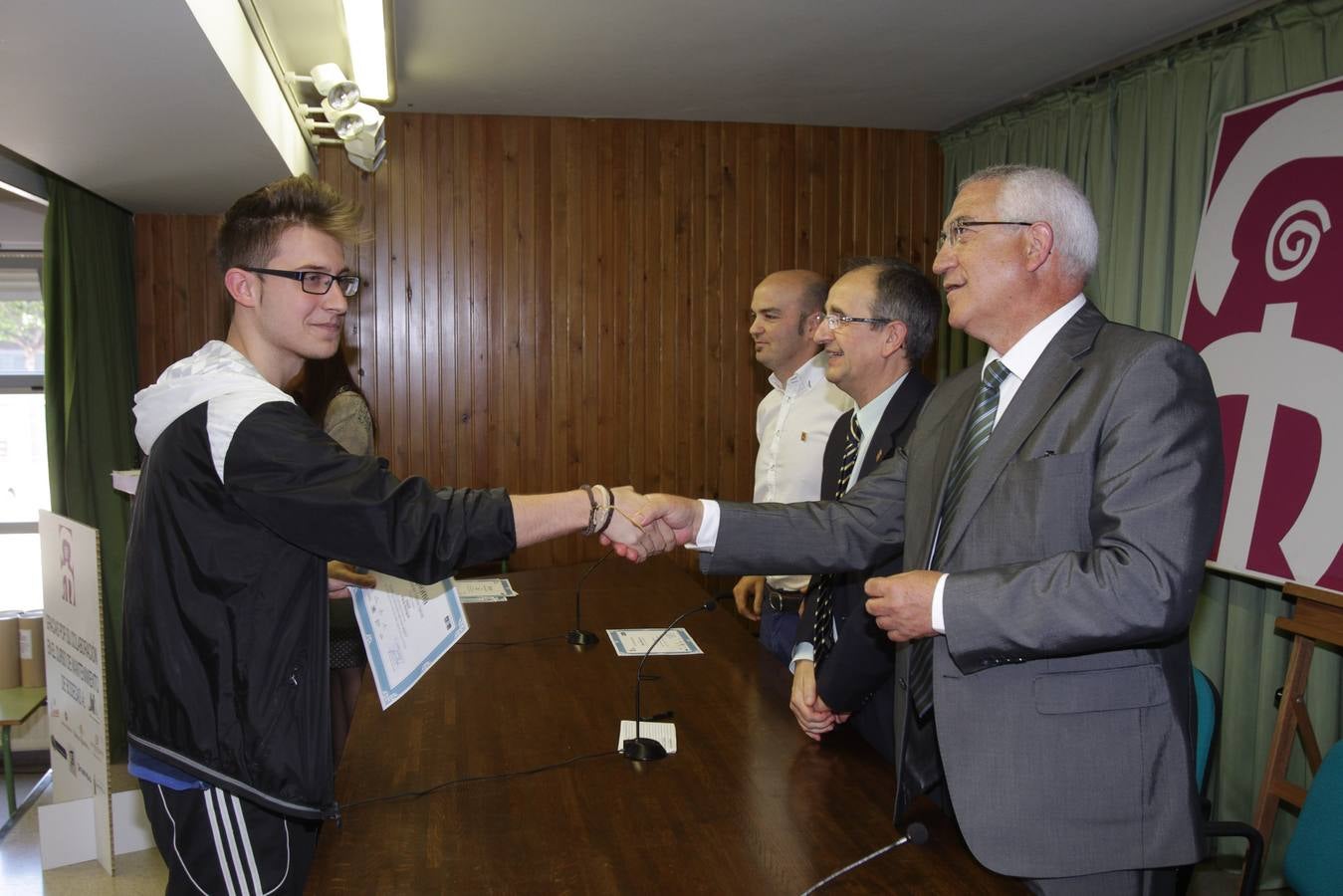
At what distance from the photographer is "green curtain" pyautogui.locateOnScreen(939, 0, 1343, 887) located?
333 cm

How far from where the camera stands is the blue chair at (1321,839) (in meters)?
1.82

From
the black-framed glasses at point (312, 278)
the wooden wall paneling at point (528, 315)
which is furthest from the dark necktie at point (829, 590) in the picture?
the wooden wall paneling at point (528, 315)

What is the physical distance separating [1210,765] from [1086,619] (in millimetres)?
1092

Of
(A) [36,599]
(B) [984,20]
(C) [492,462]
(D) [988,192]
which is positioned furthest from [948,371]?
(A) [36,599]

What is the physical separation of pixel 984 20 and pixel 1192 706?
9.45ft

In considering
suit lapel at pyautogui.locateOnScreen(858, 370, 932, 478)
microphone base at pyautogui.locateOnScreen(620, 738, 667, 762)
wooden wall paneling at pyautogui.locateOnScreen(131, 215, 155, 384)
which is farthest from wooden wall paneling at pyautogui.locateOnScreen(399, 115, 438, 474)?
microphone base at pyautogui.locateOnScreen(620, 738, 667, 762)

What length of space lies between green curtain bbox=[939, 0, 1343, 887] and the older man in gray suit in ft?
7.37

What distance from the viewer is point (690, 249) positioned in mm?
5301

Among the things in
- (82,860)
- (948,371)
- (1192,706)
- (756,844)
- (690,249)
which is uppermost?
(690,249)

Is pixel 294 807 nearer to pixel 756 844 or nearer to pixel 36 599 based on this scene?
pixel 756 844

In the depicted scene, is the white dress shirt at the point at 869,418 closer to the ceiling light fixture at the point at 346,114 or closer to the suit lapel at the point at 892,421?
the suit lapel at the point at 892,421

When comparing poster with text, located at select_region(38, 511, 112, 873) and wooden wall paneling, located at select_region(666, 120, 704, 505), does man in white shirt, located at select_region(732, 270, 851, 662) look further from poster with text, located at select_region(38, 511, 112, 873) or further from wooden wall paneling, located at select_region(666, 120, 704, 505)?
poster with text, located at select_region(38, 511, 112, 873)

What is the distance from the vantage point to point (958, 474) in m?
1.75

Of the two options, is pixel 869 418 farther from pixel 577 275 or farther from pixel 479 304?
A: pixel 479 304
